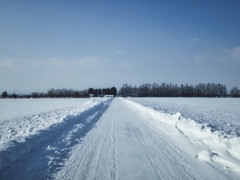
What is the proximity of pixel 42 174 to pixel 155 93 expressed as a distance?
149 meters

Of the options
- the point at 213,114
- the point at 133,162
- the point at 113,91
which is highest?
the point at 113,91

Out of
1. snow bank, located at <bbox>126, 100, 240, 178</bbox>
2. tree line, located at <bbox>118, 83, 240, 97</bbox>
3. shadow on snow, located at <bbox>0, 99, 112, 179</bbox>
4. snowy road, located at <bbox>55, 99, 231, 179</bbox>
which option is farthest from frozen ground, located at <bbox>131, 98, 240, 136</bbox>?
tree line, located at <bbox>118, 83, 240, 97</bbox>

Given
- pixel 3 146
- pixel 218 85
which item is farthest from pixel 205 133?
pixel 218 85

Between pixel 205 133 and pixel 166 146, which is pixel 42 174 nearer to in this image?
pixel 166 146

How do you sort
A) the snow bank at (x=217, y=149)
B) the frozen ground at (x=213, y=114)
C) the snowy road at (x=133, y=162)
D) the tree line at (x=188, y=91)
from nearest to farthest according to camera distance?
the snowy road at (x=133, y=162)
the snow bank at (x=217, y=149)
the frozen ground at (x=213, y=114)
the tree line at (x=188, y=91)

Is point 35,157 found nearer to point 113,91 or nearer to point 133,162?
point 133,162

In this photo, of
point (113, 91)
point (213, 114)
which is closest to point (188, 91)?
point (113, 91)

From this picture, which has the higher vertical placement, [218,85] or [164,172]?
[218,85]

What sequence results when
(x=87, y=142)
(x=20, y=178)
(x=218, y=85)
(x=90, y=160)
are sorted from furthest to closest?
(x=218, y=85) < (x=87, y=142) < (x=90, y=160) < (x=20, y=178)

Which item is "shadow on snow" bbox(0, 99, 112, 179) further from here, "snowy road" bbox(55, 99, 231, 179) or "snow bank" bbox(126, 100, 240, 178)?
"snow bank" bbox(126, 100, 240, 178)

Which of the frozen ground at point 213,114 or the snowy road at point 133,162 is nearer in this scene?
the snowy road at point 133,162

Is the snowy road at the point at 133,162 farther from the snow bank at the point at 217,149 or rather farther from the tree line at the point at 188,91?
the tree line at the point at 188,91

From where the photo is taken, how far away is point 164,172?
355 cm

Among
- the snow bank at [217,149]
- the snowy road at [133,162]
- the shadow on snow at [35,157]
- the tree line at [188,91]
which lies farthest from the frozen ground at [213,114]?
the tree line at [188,91]
